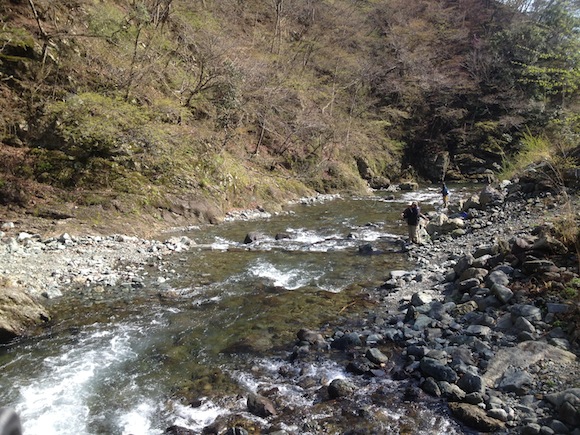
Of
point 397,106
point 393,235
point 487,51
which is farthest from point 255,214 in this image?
point 487,51

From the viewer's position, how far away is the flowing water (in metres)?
4.70

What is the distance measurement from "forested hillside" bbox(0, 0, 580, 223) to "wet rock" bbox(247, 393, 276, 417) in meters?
7.38

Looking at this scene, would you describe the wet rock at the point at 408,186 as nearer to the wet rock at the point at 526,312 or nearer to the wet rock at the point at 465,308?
the wet rock at the point at 465,308

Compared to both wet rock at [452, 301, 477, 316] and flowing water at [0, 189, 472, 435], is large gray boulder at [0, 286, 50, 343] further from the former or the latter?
wet rock at [452, 301, 477, 316]

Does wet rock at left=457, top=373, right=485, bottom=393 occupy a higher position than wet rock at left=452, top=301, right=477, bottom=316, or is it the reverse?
wet rock at left=452, top=301, right=477, bottom=316

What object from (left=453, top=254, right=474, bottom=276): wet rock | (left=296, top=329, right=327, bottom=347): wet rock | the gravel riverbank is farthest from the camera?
(left=453, top=254, right=474, bottom=276): wet rock

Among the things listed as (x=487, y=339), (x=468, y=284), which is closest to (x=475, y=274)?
(x=468, y=284)

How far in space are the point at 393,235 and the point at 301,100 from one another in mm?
18982

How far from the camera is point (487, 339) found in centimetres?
553

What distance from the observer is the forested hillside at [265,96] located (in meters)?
13.8

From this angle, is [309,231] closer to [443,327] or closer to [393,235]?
[393,235]

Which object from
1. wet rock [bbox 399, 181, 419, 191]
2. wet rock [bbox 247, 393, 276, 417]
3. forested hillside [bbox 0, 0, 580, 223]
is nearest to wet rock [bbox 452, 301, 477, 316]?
wet rock [bbox 247, 393, 276, 417]

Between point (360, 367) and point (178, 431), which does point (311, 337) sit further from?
point (178, 431)

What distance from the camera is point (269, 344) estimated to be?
644 cm
